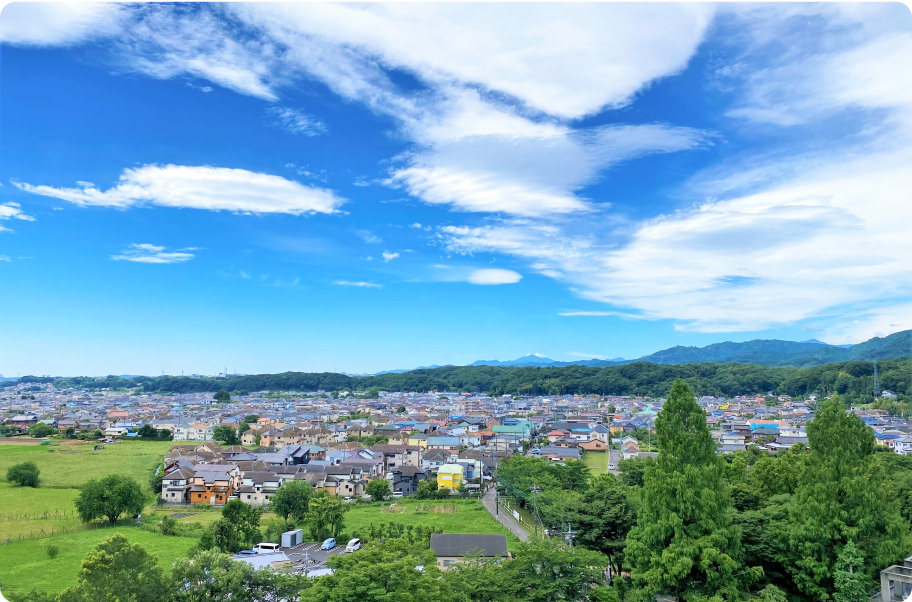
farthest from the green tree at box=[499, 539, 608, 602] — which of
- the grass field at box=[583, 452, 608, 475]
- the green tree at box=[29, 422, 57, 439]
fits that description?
the green tree at box=[29, 422, 57, 439]

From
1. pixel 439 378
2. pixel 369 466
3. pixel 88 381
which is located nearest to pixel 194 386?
pixel 88 381

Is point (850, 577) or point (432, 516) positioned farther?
point (432, 516)

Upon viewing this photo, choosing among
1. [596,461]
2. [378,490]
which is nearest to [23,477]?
[378,490]

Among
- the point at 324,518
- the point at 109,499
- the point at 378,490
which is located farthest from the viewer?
the point at 378,490

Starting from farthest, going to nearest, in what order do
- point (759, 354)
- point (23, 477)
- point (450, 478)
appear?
1. point (759, 354)
2. point (450, 478)
3. point (23, 477)

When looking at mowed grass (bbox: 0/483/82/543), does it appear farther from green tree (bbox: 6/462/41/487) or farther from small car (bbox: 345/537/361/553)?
small car (bbox: 345/537/361/553)

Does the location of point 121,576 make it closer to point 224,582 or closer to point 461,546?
point 224,582

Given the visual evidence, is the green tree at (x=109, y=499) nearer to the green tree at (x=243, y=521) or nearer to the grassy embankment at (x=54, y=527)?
the grassy embankment at (x=54, y=527)

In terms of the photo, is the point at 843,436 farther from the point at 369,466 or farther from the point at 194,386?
the point at 194,386

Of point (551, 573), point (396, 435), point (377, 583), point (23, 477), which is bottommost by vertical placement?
point (396, 435)
